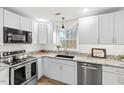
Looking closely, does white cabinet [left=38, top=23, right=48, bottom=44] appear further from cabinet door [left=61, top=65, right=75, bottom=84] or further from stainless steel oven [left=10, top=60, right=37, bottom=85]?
cabinet door [left=61, top=65, right=75, bottom=84]

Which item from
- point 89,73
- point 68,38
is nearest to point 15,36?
point 68,38

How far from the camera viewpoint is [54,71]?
9.10ft

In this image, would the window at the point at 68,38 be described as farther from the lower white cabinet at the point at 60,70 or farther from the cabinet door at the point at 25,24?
the cabinet door at the point at 25,24

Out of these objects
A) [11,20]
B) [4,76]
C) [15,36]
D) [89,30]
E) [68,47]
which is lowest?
[4,76]

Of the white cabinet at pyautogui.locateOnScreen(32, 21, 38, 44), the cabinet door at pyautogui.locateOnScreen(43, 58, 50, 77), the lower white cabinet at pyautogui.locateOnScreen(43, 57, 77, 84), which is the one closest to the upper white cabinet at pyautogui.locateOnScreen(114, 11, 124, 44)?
the lower white cabinet at pyautogui.locateOnScreen(43, 57, 77, 84)

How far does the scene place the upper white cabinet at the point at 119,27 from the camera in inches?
78.0

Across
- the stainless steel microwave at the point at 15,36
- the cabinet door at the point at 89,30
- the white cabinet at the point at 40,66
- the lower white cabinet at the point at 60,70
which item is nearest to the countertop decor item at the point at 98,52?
the cabinet door at the point at 89,30

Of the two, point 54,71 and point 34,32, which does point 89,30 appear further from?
point 34,32

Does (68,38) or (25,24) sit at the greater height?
(25,24)

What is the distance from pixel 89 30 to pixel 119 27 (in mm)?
682

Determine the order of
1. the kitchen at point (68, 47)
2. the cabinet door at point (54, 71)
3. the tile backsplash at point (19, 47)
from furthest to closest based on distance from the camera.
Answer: the cabinet door at point (54, 71), the tile backsplash at point (19, 47), the kitchen at point (68, 47)

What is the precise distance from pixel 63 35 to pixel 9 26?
1.90 m

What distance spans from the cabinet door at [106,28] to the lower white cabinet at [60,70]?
3.29ft

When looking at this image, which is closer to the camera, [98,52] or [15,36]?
[15,36]
